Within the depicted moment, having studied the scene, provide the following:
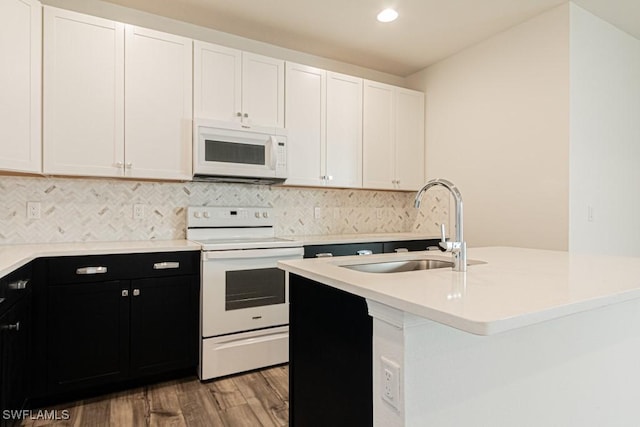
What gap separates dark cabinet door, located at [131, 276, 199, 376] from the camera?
2.29 meters

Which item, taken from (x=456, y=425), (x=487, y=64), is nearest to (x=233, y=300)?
(x=456, y=425)

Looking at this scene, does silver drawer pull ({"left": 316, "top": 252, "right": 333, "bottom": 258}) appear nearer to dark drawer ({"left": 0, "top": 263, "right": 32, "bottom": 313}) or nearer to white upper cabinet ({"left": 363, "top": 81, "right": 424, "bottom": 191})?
white upper cabinet ({"left": 363, "top": 81, "right": 424, "bottom": 191})

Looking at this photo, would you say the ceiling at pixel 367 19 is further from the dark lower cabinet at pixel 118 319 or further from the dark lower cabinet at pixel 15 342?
the dark lower cabinet at pixel 15 342

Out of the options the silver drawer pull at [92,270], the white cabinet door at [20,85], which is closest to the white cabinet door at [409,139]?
the silver drawer pull at [92,270]

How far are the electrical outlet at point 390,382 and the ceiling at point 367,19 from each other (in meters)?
2.50

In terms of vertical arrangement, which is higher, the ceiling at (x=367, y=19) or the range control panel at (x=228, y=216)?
the ceiling at (x=367, y=19)

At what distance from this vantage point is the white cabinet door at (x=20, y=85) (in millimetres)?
2053

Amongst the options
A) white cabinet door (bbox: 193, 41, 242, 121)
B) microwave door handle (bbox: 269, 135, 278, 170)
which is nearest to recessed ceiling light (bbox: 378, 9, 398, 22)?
white cabinet door (bbox: 193, 41, 242, 121)

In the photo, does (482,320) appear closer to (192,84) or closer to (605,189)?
(192,84)

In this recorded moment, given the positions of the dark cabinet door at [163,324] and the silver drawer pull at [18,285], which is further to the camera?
the dark cabinet door at [163,324]

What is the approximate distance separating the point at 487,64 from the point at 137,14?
2829 millimetres

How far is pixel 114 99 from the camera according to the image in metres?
2.46

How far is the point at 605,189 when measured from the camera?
9.57ft

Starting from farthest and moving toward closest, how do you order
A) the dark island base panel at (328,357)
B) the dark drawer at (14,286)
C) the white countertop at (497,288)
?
the dark drawer at (14,286)
the dark island base panel at (328,357)
the white countertop at (497,288)
